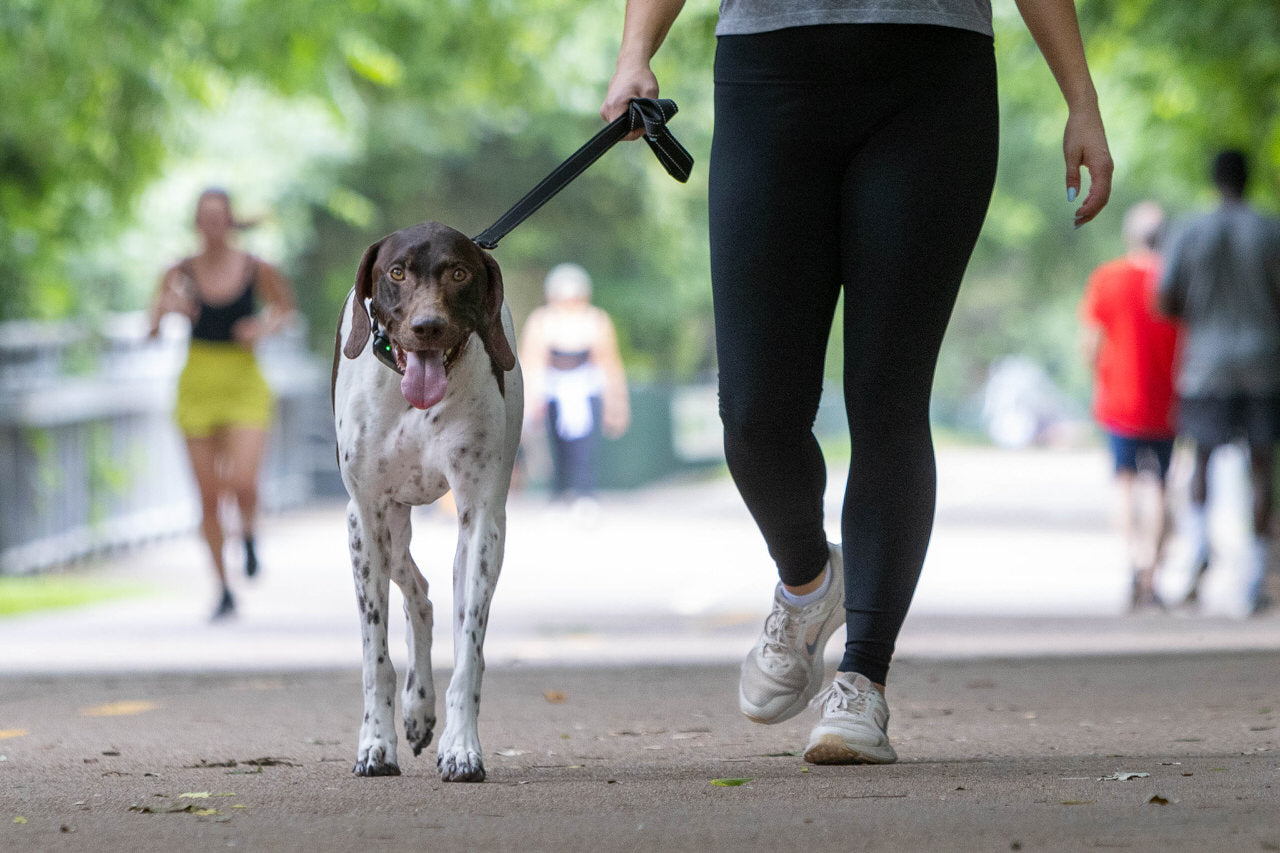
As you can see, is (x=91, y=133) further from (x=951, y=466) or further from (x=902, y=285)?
(x=951, y=466)

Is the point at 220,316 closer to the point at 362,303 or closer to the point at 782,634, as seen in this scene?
the point at 362,303

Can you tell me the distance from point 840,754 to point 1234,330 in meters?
5.90

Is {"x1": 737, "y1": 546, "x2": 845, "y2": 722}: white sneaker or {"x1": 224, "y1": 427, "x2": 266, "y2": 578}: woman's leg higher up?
{"x1": 224, "y1": 427, "x2": 266, "y2": 578}: woman's leg

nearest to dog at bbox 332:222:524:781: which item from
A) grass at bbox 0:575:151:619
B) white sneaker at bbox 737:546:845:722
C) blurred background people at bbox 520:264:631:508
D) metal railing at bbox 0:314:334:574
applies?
white sneaker at bbox 737:546:845:722

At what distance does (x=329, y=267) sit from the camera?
26.4 meters

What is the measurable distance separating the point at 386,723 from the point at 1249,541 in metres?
6.17

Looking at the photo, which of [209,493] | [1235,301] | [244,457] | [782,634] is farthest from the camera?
[244,457]

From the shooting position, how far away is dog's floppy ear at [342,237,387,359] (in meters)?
4.21

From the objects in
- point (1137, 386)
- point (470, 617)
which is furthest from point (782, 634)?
point (1137, 386)

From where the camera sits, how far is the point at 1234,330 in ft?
30.8

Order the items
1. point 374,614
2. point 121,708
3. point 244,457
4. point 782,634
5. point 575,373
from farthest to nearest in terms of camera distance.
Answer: point 575,373 → point 244,457 → point 121,708 → point 782,634 → point 374,614

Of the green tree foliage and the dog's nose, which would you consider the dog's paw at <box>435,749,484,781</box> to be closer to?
the dog's nose

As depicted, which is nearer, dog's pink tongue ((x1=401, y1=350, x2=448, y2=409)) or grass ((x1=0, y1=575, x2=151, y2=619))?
dog's pink tongue ((x1=401, y1=350, x2=448, y2=409))

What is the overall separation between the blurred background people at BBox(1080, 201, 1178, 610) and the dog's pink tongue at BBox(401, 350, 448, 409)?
6430 millimetres
